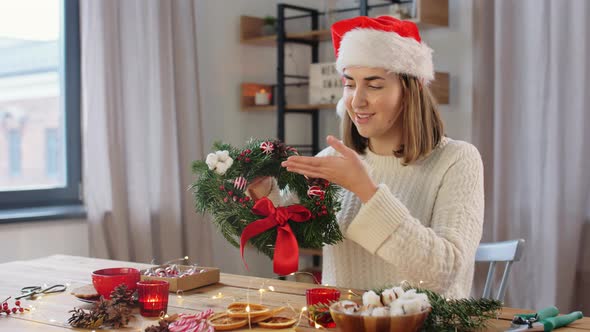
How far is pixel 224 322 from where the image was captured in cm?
139

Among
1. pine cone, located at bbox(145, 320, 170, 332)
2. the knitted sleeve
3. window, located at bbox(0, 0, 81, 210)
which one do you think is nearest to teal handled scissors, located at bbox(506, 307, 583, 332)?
the knitted sleeve

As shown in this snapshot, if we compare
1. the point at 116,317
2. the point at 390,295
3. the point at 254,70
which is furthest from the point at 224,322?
the point at 254,70

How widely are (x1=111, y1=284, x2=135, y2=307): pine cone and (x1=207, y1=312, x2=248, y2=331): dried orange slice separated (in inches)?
8.7

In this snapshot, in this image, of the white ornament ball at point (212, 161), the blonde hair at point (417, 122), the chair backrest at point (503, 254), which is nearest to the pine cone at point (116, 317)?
the white ornament ball at point (212, 161)

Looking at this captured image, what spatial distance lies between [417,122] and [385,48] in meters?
0.22

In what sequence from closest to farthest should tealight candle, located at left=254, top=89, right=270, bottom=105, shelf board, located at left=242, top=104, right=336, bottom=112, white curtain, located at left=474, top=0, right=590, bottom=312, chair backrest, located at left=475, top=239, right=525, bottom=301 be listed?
1. chair backrest, located at left=475, top=239, right=525, bottom=301
2. white curtain, located at left=474, top=0, right=590, bottom=312
3. shelf board, located at left=242, top=104, right=336, bottom=112
4. tealight candle, located at left=254, top=89, right=270, bottom=105

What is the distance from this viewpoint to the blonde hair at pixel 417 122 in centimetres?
194

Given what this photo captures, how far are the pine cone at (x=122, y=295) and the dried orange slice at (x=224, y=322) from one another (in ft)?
0.73

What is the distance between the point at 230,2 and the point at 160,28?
2.12 ft

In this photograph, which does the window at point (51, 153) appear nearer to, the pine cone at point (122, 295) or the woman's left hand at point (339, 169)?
the pine cone at point (122, 295)

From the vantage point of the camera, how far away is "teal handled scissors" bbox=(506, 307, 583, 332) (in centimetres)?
129

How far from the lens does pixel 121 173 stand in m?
3.51

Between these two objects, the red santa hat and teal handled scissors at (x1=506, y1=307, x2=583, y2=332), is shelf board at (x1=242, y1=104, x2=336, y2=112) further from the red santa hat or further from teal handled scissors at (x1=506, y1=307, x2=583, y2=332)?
teal handled scissors at (x1=506, y1=307, x2=583, y2=332)

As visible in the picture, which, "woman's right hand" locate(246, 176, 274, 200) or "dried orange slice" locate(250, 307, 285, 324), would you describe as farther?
"woman's right hand" locate(246, 176, 274, 200)
